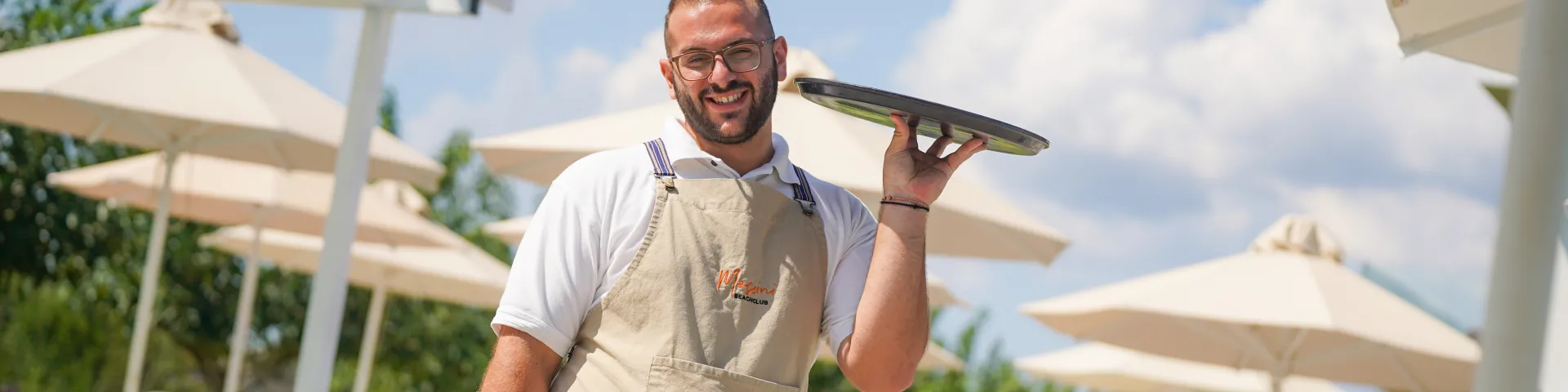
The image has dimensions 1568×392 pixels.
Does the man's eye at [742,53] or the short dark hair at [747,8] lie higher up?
the short dark hair at [747,8]

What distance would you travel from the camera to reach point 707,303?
2051 mm

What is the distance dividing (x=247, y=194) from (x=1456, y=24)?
8.78m

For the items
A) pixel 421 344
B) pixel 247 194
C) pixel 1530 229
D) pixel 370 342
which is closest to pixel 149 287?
pixel 247 194

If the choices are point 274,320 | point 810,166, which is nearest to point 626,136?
point 810,166

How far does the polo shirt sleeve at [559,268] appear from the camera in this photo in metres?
1.97

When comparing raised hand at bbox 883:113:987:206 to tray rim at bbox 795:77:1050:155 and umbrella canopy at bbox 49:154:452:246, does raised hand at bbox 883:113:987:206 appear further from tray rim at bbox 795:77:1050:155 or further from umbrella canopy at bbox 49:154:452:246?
umbrella canopy at bbox 49:154:452:246

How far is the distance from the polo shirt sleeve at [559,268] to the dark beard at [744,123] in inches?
6.6

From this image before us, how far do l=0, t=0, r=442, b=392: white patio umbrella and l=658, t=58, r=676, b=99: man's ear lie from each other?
4684 millimetres

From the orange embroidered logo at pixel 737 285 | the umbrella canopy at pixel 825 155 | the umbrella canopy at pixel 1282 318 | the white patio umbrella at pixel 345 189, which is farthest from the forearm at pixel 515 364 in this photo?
the umbrella canopy at pixel 1282 318

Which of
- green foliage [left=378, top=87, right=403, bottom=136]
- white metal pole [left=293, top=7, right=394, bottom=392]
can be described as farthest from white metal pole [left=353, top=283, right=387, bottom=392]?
Answer: green foliage [left=378, top=87, right=403, bottom=136]

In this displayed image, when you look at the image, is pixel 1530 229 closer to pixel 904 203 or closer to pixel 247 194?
pixel 904 203

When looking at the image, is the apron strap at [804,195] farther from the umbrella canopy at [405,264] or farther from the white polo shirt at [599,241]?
the umbrella canopy at [405,264]

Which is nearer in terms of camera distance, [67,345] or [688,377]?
[688,377]

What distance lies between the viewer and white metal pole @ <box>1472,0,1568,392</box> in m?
2.19
